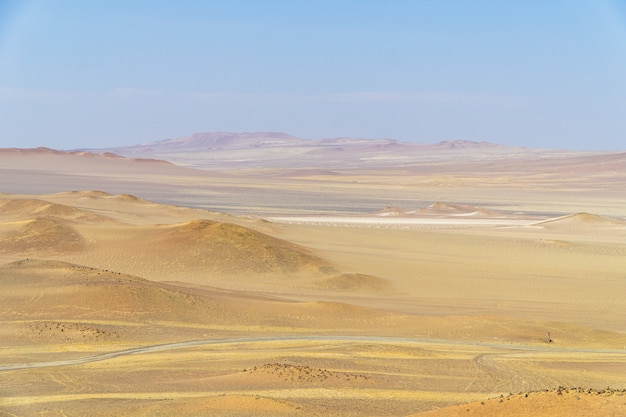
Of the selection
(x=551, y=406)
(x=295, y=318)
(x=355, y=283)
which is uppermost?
(x=551, y=406)

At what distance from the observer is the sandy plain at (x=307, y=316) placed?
1866cm

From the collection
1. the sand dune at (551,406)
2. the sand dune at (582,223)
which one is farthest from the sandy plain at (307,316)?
the sand dune at (582,223)

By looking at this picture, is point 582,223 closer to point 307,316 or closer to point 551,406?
point 307,316

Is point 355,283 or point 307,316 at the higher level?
point 307,316

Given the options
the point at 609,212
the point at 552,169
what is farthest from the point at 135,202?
the point at 552,169

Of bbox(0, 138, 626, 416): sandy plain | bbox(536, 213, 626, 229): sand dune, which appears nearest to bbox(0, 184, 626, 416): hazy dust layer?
bbox(0, 138, 626, 416): sandy plain

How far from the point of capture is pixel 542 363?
914 inches

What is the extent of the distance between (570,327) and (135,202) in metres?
48.3

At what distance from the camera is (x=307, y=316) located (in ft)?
96.9

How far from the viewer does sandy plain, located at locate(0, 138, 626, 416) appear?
734 inches

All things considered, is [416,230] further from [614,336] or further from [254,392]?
[254,392]

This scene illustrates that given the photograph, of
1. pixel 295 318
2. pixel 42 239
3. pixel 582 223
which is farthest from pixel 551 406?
pixel 582 223

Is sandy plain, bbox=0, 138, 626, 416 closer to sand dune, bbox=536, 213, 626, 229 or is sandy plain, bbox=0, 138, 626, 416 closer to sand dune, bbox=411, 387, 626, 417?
sand dune, bbox=411, 387, 626, 417

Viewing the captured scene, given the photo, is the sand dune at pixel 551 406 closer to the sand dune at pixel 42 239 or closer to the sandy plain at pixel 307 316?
the sandy plain at pixel 307 316
